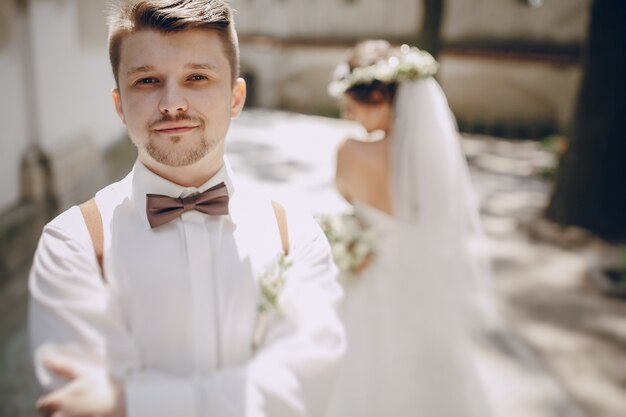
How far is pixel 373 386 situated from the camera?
3.32m

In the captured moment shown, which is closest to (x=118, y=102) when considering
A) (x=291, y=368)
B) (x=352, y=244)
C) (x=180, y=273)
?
(x=180, y=273)

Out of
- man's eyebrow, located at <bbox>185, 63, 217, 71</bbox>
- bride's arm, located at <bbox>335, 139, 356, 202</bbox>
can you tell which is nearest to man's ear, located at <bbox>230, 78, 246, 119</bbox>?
man's eyebrow, located at <bbox>185, 63, 217, 71</bbox>

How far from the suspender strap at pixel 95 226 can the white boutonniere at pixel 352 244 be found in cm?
162

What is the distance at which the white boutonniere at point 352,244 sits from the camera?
278 cm

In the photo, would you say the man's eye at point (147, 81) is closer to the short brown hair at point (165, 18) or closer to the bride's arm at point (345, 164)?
the short brown hair at point (165, 18)

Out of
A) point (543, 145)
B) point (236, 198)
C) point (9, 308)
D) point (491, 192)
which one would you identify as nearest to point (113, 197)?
point (236, 198)

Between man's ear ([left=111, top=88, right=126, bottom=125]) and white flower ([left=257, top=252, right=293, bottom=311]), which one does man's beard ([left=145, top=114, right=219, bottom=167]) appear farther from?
white flower ([left=257, top=252, right=293, bottom=311])

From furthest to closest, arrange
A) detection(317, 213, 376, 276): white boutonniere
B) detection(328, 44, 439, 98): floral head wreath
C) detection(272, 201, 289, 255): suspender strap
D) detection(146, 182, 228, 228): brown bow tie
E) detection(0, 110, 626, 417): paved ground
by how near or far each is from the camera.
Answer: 1. detection(0, 110, 626, 417): paved ground
2. detection(328, 44, 439, 98): floral head wreath
3. detection(317, 213, 376, 276): white boutonniere
4. detection(272, 201, 289, 255): suspender strap
5. detection(146, 182, 228, 228): brown bow tie

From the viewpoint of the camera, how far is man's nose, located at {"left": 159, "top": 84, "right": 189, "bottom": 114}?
105 cm

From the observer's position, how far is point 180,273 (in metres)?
1.15

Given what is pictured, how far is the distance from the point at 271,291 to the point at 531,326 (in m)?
4.69

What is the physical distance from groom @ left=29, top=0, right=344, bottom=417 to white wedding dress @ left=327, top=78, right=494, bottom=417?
6.30 ft

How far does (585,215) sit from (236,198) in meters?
7.36

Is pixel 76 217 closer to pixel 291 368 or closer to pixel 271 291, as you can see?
pixel 271 291
